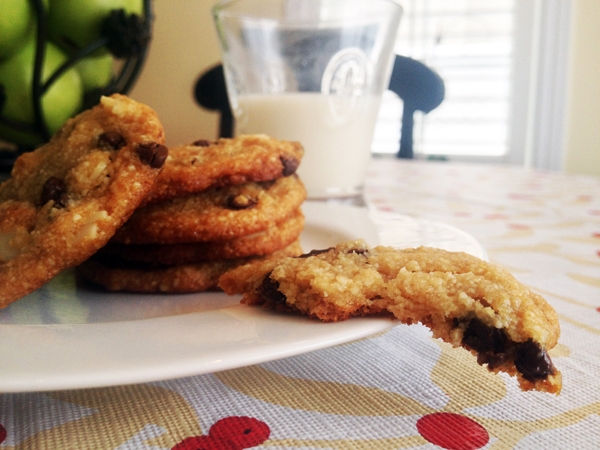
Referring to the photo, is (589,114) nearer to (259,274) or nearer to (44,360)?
(259,274)

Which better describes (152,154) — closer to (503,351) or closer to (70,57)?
(503,351)

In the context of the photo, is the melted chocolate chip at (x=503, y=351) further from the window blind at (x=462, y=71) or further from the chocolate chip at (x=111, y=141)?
the window blind at (x=462, y=71)

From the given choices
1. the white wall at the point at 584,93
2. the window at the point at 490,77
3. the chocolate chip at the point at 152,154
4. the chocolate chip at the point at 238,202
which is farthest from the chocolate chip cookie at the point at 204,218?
the white wall at the point at 584,93

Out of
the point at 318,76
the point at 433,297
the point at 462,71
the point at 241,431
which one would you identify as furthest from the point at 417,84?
the point at 462,71

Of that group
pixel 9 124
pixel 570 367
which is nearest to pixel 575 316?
pixel 570 367

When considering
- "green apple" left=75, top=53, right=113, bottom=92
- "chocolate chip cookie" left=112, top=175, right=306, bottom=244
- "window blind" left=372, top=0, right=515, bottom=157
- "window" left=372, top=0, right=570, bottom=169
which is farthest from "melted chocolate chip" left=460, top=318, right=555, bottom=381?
"window blind" left=372, top=0, right=515, bottom=157

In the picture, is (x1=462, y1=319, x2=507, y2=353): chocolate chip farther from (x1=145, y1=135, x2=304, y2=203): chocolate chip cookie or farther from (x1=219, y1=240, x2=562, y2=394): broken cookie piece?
(x1=145, y1=135, x2=304, y2=203): chocolate chip cookie
